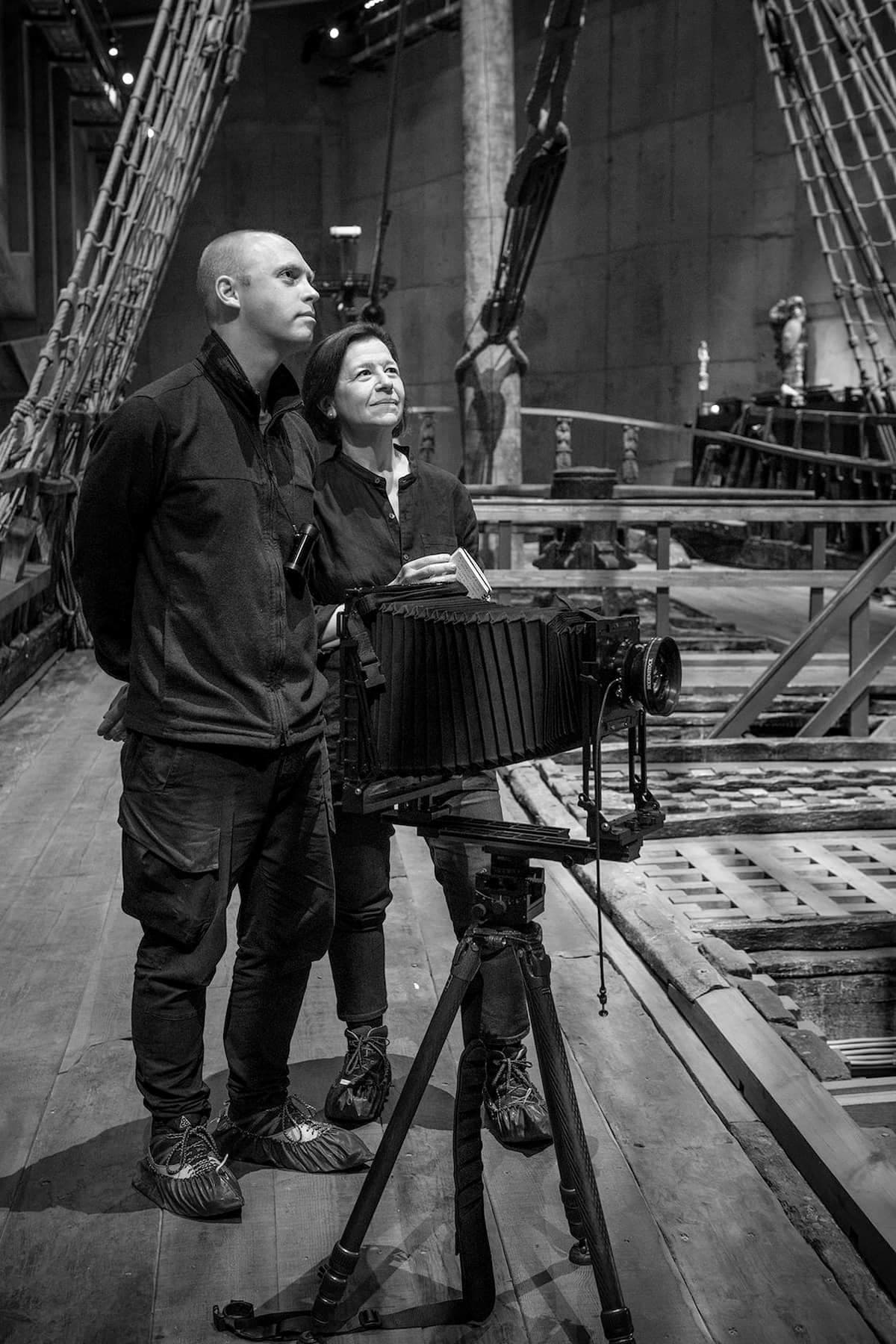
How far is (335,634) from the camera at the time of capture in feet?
7.97

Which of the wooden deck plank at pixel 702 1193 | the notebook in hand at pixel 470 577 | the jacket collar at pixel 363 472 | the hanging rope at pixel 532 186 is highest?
the hanging rope at pixel 532 186

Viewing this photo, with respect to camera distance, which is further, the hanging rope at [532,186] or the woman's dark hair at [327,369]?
the hanging rope at [532,186]

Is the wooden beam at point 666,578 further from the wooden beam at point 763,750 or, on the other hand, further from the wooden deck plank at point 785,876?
the wooden deck plank at point 785,876

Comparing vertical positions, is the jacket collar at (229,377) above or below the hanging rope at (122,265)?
below

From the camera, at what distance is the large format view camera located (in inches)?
73.1

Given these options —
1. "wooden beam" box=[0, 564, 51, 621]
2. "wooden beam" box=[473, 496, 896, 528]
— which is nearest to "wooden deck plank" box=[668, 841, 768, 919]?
"wooden beam" box=[473, 496, 896, 528]

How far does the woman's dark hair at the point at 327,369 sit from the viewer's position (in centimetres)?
249

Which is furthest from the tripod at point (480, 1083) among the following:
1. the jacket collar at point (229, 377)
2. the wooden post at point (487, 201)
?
the wooden post at point (487, 201)

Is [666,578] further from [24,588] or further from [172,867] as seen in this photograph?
[172,867]

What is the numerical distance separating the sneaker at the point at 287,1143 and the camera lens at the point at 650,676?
3.30 ft

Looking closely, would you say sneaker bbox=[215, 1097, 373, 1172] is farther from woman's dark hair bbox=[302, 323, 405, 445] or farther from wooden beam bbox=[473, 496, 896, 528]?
wooden beam bbox=[473, 496, 896, 528]

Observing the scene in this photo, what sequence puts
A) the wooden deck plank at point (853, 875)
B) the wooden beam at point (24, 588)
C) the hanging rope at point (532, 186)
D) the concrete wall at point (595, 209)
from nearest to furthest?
the wooden deck plank at point (853, 875), the wooden beam at point (24, 588), the hanging rope at point (532, 186), the concrete wall at point (595, 209)

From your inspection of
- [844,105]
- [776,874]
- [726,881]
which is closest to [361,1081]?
[726,881]

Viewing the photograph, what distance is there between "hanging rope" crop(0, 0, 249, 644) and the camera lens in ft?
16.8
